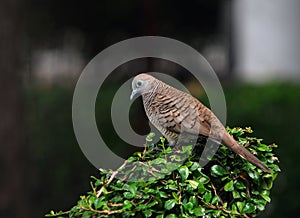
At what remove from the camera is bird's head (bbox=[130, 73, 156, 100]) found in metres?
3.30

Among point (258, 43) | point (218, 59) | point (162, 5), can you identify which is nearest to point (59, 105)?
point (162, 5)

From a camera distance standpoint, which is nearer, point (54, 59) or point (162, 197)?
point (162, 197)

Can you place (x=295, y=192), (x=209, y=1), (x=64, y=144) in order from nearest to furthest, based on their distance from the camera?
(x=295, y=192), (x=64, y=144), (x=209, y=1)

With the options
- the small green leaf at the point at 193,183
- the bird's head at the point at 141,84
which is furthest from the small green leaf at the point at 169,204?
the bird's head at the point at 141,84

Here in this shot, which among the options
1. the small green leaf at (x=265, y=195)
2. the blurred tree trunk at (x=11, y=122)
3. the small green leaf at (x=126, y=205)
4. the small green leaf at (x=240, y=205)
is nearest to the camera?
the small green leaf at (x=126, y=205)

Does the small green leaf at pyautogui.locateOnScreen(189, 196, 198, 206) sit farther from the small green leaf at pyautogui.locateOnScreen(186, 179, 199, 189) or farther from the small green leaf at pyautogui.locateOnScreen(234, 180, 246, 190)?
the small green leaf at pyautogui.locateOnScreen(234, 180, 246, 190)

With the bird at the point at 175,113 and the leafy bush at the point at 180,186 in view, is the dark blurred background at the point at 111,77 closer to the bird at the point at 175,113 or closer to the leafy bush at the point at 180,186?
the bird at the point at 175,113

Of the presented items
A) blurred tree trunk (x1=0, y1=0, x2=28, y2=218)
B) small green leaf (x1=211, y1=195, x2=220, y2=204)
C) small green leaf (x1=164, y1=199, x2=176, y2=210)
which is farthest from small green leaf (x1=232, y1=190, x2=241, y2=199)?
blurred tree trunk (x1=0, y1=0, x2=28, y2=218)

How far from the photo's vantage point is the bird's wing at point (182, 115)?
3.21m

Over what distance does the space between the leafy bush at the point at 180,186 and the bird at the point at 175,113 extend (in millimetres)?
92

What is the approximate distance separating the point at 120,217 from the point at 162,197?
20 cm

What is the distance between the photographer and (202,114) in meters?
3.27

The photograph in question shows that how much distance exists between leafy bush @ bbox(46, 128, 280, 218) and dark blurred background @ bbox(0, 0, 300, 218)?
4.72 metres

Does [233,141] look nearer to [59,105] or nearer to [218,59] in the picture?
[59,105]
